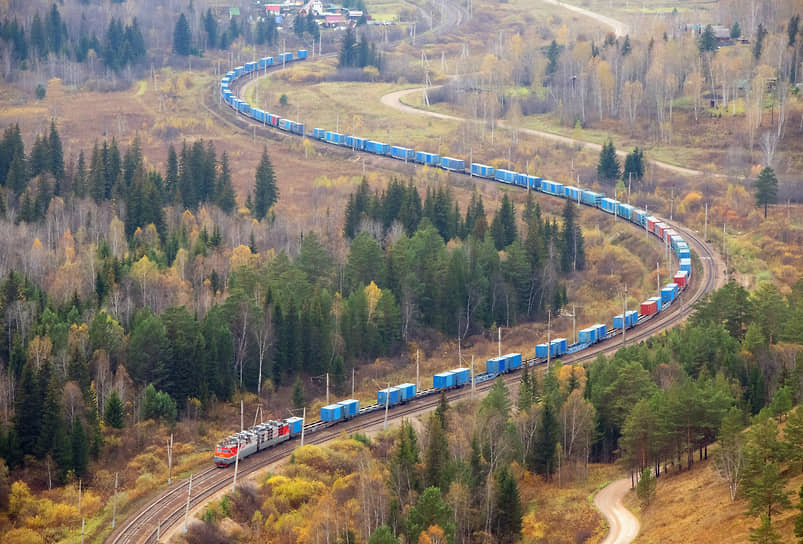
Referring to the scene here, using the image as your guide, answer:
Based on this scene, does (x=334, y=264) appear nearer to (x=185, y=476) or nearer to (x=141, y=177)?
(x=141, y=177)

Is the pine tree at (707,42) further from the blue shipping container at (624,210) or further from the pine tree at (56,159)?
the pine tree at (56,159)

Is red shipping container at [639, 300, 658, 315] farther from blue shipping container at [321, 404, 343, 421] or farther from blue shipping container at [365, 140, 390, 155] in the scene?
blue shipping container at [365, 140, 390, 155]

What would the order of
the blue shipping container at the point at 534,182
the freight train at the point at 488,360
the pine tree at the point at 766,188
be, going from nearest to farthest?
1. the freight train at the point at 488,360
2. the pine tree at the point at 766,188
3. the blue shipping container at the point at 534,182

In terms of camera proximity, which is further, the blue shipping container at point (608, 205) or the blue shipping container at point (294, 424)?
the blue shipping container at point (608, 205)

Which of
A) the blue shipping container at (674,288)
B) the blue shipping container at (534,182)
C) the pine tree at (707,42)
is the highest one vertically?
the pine tree at (707,42)

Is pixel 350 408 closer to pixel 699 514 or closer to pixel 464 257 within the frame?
pixel 699 514

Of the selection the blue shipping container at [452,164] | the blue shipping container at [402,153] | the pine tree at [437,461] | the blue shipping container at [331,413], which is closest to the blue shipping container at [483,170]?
the blue shipping container at [452,164]
